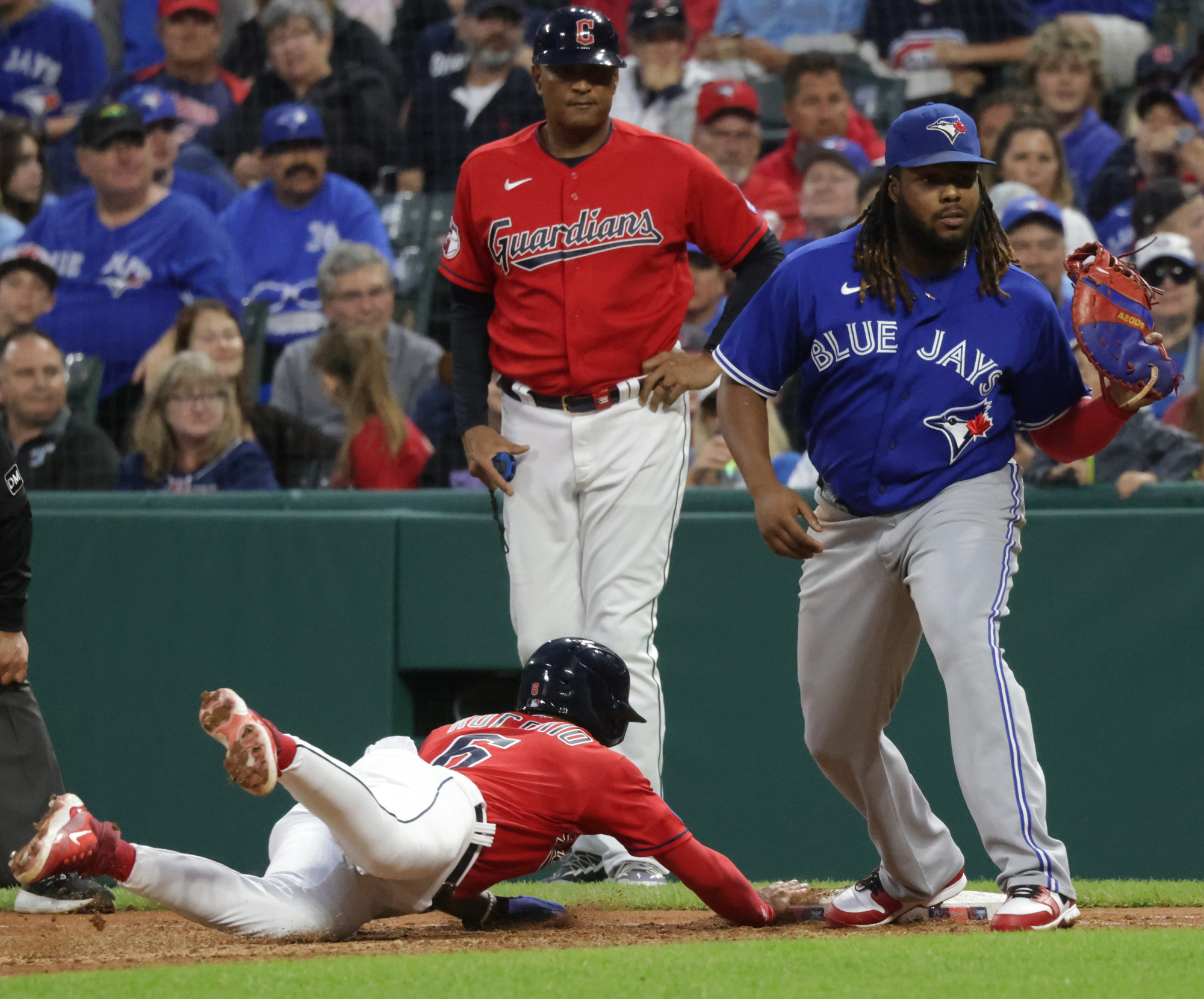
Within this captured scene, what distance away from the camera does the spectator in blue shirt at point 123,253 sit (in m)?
8.02

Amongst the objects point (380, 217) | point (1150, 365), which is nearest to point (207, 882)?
point (1150, 365)

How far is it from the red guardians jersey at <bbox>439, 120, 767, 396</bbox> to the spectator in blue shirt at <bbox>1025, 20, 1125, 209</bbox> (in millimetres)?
4419

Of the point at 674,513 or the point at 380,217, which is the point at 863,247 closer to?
the point at 674,513

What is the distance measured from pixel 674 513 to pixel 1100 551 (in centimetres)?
170

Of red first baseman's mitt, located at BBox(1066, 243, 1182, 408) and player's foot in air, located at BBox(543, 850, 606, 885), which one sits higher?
red first baseman's mitt, located at BBox(1066, 243, 1182, 408)

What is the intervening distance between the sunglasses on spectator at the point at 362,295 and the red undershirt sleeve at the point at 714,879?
452 cm

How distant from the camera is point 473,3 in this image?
10.1 meters

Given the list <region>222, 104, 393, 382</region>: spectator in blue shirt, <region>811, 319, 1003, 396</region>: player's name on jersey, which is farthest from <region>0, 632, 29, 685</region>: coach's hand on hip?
<region>222, 104, 393, 382</region>: spectator in blue shirt

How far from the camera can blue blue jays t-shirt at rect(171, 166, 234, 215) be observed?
9078 mm

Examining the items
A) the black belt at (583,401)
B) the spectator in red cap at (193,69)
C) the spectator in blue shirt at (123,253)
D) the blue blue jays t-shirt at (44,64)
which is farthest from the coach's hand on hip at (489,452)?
the blue blue jays t-shirt at (44,64)

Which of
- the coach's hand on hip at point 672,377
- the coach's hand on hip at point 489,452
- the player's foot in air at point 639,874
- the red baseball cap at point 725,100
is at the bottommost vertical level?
the player's foot in air at point 639,874

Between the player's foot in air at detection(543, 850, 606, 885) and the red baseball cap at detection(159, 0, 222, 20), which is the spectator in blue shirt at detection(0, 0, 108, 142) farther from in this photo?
the player's foot in air at detection(543, 850, 606, 885)

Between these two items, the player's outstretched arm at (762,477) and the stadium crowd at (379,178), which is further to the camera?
the stadium crowd at (379,178)

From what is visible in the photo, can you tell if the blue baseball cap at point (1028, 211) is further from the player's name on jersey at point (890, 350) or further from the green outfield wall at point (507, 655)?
the player's name on jersey at point (890, 350)
